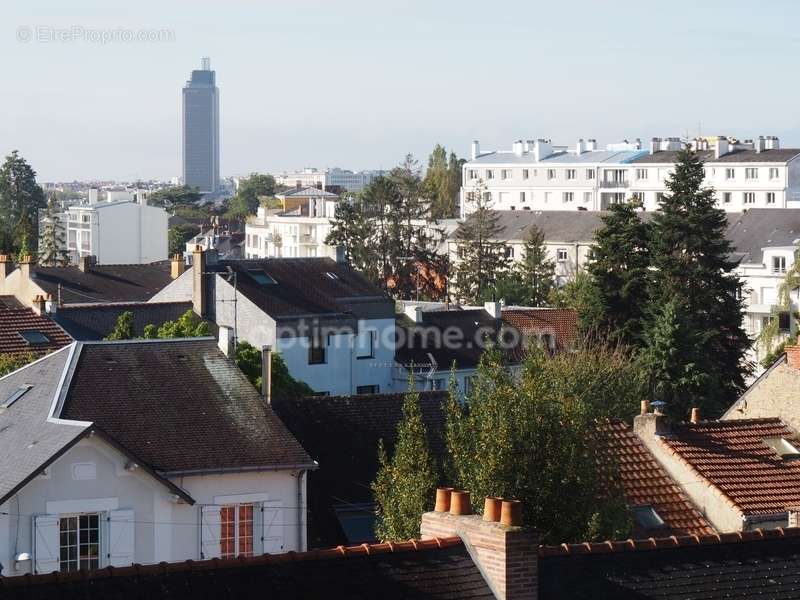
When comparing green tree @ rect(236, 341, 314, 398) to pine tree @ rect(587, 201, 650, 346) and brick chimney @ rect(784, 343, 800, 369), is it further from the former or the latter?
pine tree @ rect(587, 201, 650, 346)

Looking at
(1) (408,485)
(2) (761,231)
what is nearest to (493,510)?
(1) (408,485)

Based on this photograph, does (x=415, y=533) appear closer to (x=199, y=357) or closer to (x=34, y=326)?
(x=199, y=357)

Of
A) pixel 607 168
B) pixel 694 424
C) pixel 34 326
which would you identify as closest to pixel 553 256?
pixel 607 168

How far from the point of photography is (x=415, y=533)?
22.0m

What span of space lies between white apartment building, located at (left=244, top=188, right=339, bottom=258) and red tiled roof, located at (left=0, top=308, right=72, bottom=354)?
77.2m

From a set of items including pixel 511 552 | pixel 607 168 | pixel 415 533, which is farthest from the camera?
pixel 607 168

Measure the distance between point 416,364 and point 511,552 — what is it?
41.7m

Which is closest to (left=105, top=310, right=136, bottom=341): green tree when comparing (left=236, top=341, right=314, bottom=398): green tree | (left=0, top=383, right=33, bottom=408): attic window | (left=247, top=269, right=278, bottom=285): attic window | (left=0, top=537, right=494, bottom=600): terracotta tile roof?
(left=236, top=341, right=314, bottom=398): green tree

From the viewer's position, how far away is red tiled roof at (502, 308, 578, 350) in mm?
60750

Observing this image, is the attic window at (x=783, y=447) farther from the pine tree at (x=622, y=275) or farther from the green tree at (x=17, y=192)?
the green tree at (x=17, y=192)

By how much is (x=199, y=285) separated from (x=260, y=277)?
264 centimetres

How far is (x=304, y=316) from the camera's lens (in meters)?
54.8

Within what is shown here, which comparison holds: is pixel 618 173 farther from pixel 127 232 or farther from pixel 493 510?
pixel 493 510

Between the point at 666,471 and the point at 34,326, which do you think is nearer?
the point at 666,471
